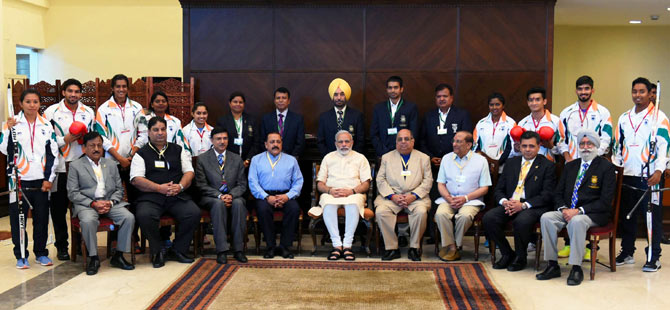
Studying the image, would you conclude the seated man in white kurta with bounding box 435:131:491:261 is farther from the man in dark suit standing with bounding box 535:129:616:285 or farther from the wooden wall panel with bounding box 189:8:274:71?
the wooden wall panel with bounding box 189:8:274:71

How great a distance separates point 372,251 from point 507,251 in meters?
1.33

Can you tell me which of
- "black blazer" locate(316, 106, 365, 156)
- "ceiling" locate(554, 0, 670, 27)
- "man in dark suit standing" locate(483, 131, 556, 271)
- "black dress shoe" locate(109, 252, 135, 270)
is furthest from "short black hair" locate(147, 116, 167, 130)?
"ceiling" locate(554, 0, 670, 27)

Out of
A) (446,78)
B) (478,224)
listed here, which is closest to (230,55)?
(446,78)

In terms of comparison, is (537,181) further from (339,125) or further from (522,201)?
(339,125)

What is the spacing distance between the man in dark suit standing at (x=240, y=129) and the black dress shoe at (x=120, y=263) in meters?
1.66

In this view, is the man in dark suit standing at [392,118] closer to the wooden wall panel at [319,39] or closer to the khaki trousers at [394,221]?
the khaki trousers at [394,221]

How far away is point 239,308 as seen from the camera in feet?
14.5

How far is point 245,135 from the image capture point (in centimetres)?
686

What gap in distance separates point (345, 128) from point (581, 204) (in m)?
2.48

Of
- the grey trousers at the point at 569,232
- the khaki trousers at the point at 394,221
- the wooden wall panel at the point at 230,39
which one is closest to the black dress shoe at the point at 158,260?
the khaki trousers at the point at 394,221

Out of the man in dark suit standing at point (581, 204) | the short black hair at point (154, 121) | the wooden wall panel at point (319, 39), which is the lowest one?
the man in dark suit standing at point (581, 204)

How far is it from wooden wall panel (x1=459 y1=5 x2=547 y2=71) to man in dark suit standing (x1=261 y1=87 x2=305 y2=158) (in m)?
2.17

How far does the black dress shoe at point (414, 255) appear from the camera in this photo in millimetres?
5993

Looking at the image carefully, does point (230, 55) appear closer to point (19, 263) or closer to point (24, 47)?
point (19, 263)
